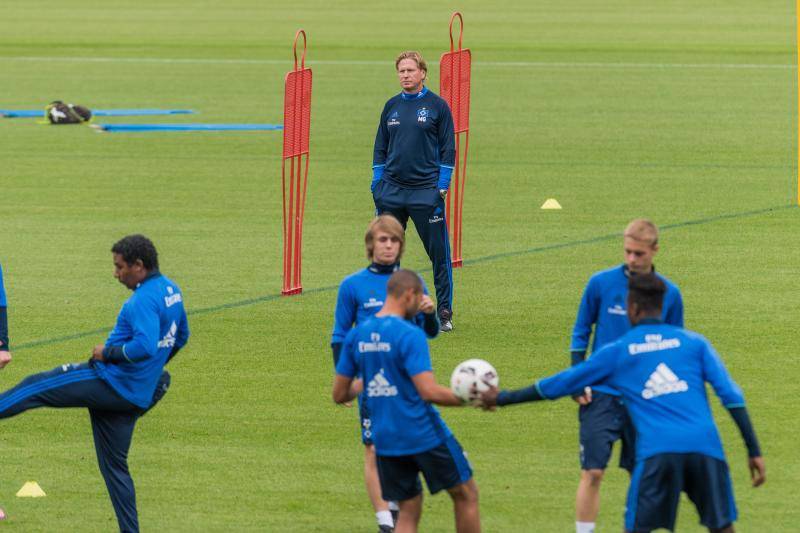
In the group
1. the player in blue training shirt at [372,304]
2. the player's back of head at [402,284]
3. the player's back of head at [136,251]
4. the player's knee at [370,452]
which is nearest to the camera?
the player's back of head at [402,284]

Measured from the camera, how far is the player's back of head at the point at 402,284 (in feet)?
29.7

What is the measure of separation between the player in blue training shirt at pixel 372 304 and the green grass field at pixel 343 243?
0.53 metres

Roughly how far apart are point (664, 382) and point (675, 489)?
592 mm

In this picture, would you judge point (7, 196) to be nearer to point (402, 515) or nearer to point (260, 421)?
point (260, 421)

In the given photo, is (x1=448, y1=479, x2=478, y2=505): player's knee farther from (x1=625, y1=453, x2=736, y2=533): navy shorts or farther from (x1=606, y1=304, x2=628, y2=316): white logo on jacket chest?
(x1=606, y1=304, x2=628, y2=316): white logo on jacket chest

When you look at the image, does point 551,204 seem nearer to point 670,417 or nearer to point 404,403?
point 404,403

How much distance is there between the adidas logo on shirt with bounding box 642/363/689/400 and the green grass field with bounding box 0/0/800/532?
2.33 metres

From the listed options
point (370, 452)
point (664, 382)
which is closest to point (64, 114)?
point (370, 452)

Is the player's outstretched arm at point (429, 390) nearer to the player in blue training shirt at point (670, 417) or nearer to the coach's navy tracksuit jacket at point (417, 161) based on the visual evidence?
the player in blue training shirt at point (670, 417)

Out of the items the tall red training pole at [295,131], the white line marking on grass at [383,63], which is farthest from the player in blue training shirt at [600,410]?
the white line marking on grass at [383,63]

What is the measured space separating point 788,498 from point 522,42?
39.7 metres

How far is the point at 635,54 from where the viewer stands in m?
45.8

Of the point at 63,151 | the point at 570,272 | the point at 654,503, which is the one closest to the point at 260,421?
the point at 654,503

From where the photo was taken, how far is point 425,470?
911 centimetres
